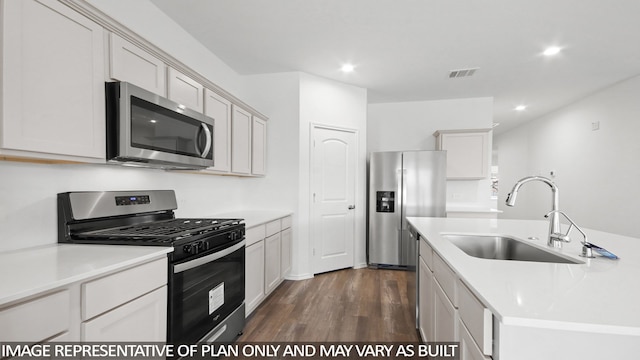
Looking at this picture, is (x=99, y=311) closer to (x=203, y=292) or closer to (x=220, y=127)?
(x=203, y=292)

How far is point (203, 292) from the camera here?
5.55 feet

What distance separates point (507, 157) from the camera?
7477 millimetres

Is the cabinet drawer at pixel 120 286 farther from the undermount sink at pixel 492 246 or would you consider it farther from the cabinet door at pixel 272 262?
the undermount sink at pixel 492 246

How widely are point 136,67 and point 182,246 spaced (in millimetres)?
1095

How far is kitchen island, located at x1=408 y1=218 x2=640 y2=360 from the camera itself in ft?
2.43

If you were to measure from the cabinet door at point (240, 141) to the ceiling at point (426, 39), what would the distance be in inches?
30.0

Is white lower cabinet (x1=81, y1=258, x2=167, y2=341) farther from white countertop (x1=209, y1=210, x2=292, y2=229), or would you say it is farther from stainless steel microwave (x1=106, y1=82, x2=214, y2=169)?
white countertop (x1=209, y1=210, x2=292, y2=229)

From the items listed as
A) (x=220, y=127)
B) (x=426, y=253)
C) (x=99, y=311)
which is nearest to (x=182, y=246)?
(x=99, y=311)

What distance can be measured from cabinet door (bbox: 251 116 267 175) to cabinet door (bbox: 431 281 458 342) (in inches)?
90.0

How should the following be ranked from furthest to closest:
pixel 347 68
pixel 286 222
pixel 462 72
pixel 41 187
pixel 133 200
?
pixel 462 72
pixel 347 68
pixel 286 222
pixel 133 200
pixel 41 187

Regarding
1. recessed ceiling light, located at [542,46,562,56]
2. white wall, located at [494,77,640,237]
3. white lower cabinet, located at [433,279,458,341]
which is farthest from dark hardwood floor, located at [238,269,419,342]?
white wall, located at [494,77,640,237]

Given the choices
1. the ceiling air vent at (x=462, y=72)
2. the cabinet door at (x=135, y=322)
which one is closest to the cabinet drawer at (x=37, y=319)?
the cabinet door at (x=135, y=322)

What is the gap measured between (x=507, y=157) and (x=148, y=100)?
8.39 metres

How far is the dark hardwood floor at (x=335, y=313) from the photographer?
2223mm
